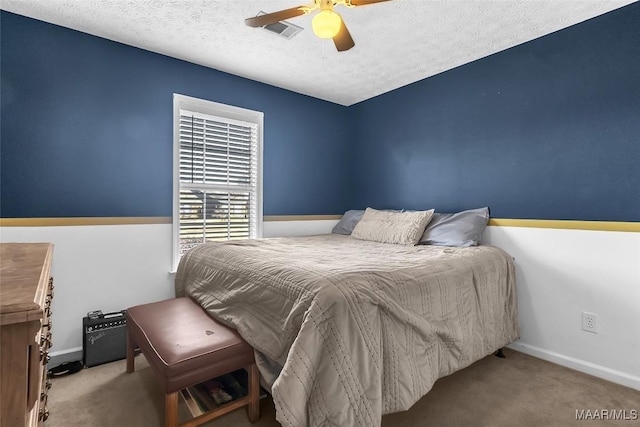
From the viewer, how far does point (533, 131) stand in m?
2.52

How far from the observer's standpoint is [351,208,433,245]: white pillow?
2826 mm

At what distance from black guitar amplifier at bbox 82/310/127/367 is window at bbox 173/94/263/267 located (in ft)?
2.16

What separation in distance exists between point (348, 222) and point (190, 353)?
2482 millimetres

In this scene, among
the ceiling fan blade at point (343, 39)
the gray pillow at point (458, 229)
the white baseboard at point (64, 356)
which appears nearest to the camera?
the ceiling fan blade at point (343, 39)

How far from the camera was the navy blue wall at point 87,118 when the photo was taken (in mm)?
2205

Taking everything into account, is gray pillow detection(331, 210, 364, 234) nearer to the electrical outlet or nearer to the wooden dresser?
the electrical outlet

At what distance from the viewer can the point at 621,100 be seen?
212 cm

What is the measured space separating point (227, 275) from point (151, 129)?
1560 mm

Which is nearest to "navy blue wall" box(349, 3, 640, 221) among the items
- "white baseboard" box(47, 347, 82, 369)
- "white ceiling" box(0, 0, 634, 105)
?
"white ceiling" box(0, 0, 634, 105)

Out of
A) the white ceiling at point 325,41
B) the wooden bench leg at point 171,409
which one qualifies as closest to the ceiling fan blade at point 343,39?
the white ceiling at point 325,41

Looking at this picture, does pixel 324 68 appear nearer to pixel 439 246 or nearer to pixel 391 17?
pixel 391 17

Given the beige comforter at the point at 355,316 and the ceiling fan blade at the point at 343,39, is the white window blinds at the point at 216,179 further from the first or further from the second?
the ceiling fan blade at the point at 343,39

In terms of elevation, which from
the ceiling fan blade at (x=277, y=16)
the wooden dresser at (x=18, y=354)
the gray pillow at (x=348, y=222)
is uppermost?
the ceiling fan blade at (x=277, y=16)

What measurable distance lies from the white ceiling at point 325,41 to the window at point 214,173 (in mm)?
470
